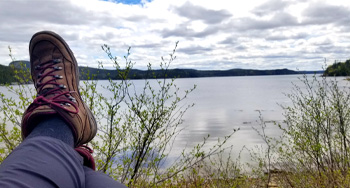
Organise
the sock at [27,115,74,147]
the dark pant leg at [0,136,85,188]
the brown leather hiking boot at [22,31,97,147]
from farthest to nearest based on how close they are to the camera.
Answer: the brown leather hiking boot at [22,31,97,147]
the sock at [27,115,74,147]
the dark pant leg at [0,136,85,188]

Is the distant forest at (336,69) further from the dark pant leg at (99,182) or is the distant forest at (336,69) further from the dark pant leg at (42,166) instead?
the dark pant leg at (42,166)

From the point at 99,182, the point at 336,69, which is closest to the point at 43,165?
the point at 99,182

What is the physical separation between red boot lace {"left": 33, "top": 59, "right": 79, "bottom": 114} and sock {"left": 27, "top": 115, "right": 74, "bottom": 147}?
0.34 ft

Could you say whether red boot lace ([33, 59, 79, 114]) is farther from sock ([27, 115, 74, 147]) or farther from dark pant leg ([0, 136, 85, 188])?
dark pant leg ([0, 136, 85, 188])

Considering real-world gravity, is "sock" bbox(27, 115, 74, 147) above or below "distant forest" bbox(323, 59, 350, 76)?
below

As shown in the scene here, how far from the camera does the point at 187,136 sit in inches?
418

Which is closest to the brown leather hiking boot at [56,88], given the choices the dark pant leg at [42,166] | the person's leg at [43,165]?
the person's leg at [43,165]

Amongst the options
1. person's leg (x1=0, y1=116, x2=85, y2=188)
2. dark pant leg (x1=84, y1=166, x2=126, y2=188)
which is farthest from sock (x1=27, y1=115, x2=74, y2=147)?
dark pant leg (x1=84, y1=166, x2=126, y2=188)

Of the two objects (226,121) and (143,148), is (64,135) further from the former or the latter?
(226,121)

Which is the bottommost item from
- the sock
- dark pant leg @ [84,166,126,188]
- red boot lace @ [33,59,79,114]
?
dark pant leg @ [84,166,126,188]

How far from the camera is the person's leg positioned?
122 cm

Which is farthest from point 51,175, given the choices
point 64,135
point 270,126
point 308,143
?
point 270,126

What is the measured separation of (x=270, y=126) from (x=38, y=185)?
40.9ft

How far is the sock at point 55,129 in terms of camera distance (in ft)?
5.54
